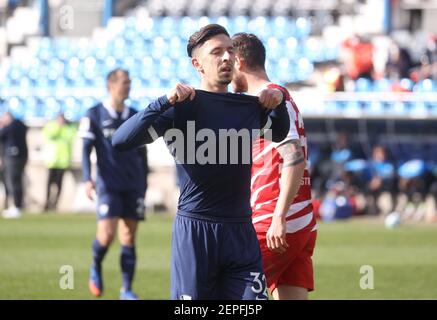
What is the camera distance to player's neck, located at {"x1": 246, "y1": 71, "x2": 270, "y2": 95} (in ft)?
22.9

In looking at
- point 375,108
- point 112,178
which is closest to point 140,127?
point 112,178

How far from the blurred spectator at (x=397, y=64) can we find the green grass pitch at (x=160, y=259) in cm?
392

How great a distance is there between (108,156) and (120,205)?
21.5 inches

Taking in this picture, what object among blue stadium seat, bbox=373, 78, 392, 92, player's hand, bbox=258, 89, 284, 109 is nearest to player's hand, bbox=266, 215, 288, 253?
player's hand, bbox=258, 89, 284, 109

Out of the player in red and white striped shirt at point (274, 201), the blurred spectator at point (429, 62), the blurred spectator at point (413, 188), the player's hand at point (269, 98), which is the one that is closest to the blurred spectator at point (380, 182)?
the blurred spectator at point (413, 188)

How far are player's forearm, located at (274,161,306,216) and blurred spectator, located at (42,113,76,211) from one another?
54.8 ft

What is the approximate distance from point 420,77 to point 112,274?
11.9 m

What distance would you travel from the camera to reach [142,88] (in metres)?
26.2

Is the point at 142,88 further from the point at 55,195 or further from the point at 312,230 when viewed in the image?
the point at 312,230

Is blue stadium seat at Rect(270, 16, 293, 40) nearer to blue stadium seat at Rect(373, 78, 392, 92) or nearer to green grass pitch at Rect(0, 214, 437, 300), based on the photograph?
blue stadium seat at Rect(373, 78, 392, 92)

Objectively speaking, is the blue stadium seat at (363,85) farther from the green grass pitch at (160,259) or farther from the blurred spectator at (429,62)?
the green grass pitch at (160,259)

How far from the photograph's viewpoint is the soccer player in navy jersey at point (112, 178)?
416 inches

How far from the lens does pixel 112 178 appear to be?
10.8 meters
